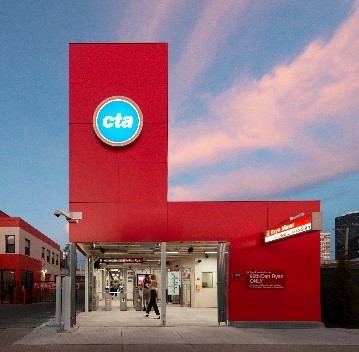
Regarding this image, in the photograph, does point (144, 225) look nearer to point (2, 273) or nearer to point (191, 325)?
point (191, 325)

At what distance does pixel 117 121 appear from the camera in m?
22.1

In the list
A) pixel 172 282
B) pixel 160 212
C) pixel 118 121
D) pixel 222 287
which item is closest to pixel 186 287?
pixel 172 282

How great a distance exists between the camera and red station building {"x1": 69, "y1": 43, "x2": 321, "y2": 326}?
2159 cm

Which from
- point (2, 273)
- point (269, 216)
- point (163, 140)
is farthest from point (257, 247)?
point (2, 273)

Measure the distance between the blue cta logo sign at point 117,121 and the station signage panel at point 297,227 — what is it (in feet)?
18.6

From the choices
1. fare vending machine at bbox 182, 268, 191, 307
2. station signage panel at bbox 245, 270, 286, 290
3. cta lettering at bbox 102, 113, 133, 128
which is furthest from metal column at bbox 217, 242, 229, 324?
fare vending machine at bbox 182, 268, 191, 307

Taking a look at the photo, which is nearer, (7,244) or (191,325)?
(191,325)

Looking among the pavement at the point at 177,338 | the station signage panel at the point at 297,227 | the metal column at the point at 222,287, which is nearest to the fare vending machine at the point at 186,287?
the pavement at the point at 177,338

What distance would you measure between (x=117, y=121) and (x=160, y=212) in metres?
3.44

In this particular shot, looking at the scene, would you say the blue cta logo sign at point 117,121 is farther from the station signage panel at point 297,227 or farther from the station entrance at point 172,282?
the station signage panel at point 297,227

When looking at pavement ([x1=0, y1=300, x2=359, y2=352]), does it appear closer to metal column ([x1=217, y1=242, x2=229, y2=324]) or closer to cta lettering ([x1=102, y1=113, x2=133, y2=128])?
metal column ([x1=217, y1=242, x2=229, y2=324])

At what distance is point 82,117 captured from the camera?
22.1 m

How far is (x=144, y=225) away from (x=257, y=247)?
387cm

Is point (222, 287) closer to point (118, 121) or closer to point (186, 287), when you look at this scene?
point (118, 121)
